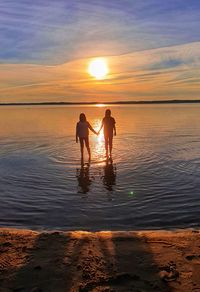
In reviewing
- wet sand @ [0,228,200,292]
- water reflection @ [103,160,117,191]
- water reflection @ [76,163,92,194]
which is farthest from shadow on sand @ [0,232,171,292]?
water reflection @ [103,160,117,191]

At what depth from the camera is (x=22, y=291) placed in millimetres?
5934

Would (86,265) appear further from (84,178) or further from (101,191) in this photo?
(84,178)

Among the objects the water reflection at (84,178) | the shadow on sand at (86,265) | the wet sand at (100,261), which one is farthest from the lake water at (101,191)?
the shadow on sand at (86,265)

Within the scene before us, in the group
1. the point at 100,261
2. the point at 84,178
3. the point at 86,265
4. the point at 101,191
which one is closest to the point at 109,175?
the point at 84,178

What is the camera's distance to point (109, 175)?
16438 millimetres

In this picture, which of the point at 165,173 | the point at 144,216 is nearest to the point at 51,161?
the point at 165,173

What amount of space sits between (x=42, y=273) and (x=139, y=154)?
643 inches

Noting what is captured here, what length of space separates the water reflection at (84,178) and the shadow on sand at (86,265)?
18.1 feet

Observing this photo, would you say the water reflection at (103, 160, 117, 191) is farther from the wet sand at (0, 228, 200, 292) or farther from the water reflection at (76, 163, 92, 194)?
the wet sand at (0, 228, 200, 292)

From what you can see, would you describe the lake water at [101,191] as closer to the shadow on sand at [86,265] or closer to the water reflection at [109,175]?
the water reflection at [109,175]

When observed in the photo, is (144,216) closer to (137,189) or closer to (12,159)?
(137,189)

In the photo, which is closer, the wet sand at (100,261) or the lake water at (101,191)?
the wet sand at (100,261)

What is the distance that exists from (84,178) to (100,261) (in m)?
8.98

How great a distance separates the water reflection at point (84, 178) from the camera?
46.3 feet
